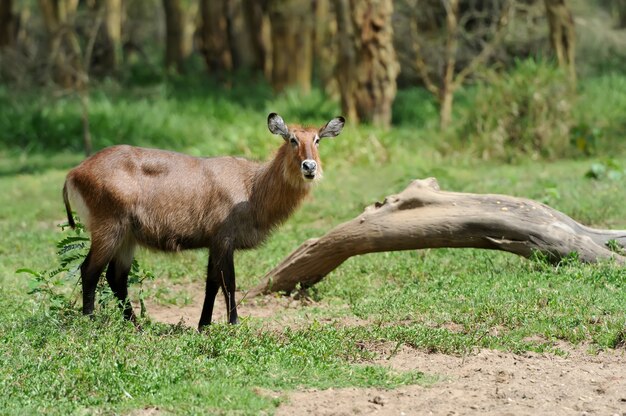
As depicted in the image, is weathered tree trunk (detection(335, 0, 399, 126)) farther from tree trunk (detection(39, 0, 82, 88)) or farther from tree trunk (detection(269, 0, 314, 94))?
tree trunk (detection(39, 0, 82, 88))

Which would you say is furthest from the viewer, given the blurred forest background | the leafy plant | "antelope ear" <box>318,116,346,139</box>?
the blurred forest background

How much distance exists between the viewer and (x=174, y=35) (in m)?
28.1

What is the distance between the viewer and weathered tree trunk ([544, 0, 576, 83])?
57.2ft

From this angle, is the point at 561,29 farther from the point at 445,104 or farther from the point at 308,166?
the point at 308,166

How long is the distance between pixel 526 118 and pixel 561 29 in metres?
3.44

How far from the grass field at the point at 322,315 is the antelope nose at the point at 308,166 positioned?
1084 millimetres

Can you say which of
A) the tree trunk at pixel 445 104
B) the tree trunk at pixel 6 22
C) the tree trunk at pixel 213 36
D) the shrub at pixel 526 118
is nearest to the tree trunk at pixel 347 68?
the tree trunk at pixel 445 104

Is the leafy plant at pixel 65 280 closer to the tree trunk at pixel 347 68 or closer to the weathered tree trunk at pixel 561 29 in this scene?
the tree trunk at pixel 347 68

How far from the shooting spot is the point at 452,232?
7.47 meters

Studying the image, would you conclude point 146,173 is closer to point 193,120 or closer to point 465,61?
point 193,120

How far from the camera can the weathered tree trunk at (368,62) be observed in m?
15.9

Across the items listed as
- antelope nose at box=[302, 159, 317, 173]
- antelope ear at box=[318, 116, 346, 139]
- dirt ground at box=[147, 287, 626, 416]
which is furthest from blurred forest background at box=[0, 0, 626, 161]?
dirt ground at box=[147, 287, 626, 416]

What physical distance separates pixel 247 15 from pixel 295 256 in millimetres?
19974

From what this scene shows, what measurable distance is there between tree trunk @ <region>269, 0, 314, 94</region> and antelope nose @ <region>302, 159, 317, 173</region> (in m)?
13.8
